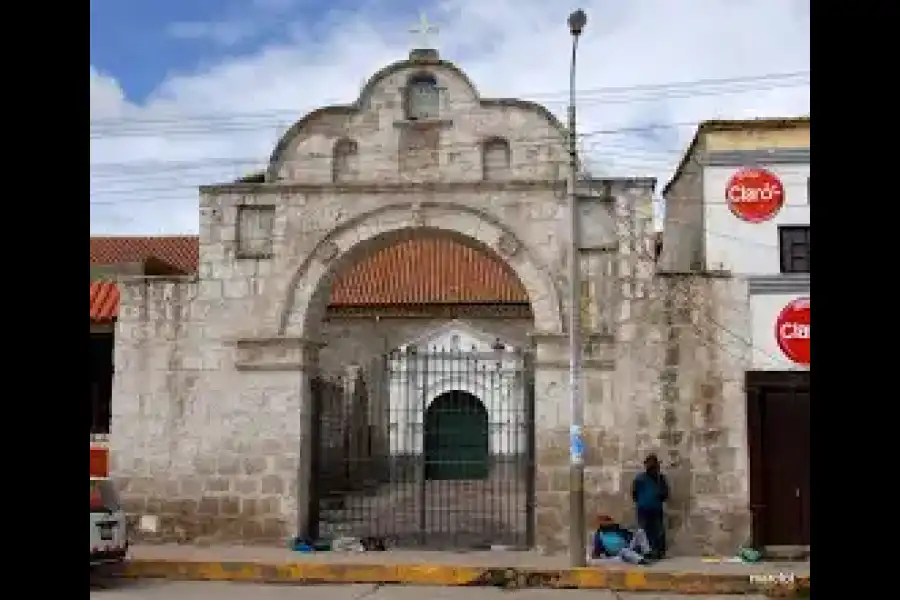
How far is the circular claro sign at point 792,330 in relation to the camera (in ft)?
41.5

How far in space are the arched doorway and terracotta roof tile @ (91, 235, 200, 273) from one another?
28.4 feet

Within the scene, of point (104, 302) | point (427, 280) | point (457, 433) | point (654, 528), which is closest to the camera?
point (654, 528)

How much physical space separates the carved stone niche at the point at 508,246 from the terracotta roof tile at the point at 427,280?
1443 centimetres

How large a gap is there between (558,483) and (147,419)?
5.59 metres

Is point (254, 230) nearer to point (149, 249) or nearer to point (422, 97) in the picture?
point (422, 97)

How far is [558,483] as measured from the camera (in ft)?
41.8

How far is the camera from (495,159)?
44.1ft

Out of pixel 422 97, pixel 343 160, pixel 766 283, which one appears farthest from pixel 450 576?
pixel 422 97

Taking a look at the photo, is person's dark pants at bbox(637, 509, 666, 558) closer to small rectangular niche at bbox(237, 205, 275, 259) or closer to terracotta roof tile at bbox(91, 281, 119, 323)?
small rectangular niche at bbox(237, 205, 275, 259)

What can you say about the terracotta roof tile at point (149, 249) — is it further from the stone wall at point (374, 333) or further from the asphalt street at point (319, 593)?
the asphalt street at point (319, 593)

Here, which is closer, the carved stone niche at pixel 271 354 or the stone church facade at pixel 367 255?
the stone church facade at pixel 367 255

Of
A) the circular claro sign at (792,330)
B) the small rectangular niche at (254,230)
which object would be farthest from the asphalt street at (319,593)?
the small rectangular niche at (254,230)

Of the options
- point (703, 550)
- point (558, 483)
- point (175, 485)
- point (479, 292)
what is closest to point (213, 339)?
point (175, 485)

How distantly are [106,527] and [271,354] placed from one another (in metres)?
3.29
